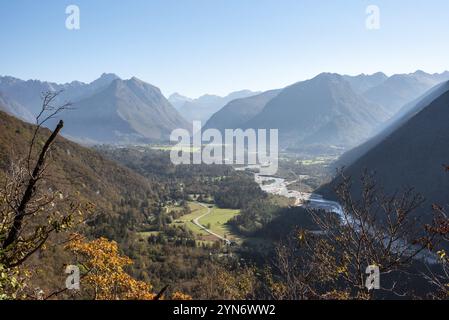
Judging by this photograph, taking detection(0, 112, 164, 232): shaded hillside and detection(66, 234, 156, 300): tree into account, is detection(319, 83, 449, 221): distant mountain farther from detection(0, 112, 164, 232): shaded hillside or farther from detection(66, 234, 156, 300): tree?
detection(66, 234, 156, 300): tree

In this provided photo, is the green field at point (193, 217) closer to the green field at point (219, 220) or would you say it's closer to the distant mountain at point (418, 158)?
the green field at point (219, 220)

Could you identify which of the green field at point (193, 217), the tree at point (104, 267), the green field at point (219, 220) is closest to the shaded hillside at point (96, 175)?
the green field at point (193, 217)

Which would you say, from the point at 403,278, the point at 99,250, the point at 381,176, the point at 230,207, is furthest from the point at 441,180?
the point at 99,250

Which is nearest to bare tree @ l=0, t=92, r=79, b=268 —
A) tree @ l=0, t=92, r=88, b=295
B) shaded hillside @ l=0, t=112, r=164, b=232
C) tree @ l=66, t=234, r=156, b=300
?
tree @ l=0, t=92, r=88, b=295

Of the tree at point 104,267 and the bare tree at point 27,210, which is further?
the tree at point 104,267

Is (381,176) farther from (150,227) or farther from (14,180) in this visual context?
(14,180)

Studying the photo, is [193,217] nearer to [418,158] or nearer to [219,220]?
[219,220]

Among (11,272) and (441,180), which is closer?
(11,272)

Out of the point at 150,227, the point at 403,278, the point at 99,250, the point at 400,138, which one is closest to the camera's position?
the point at 99,250
